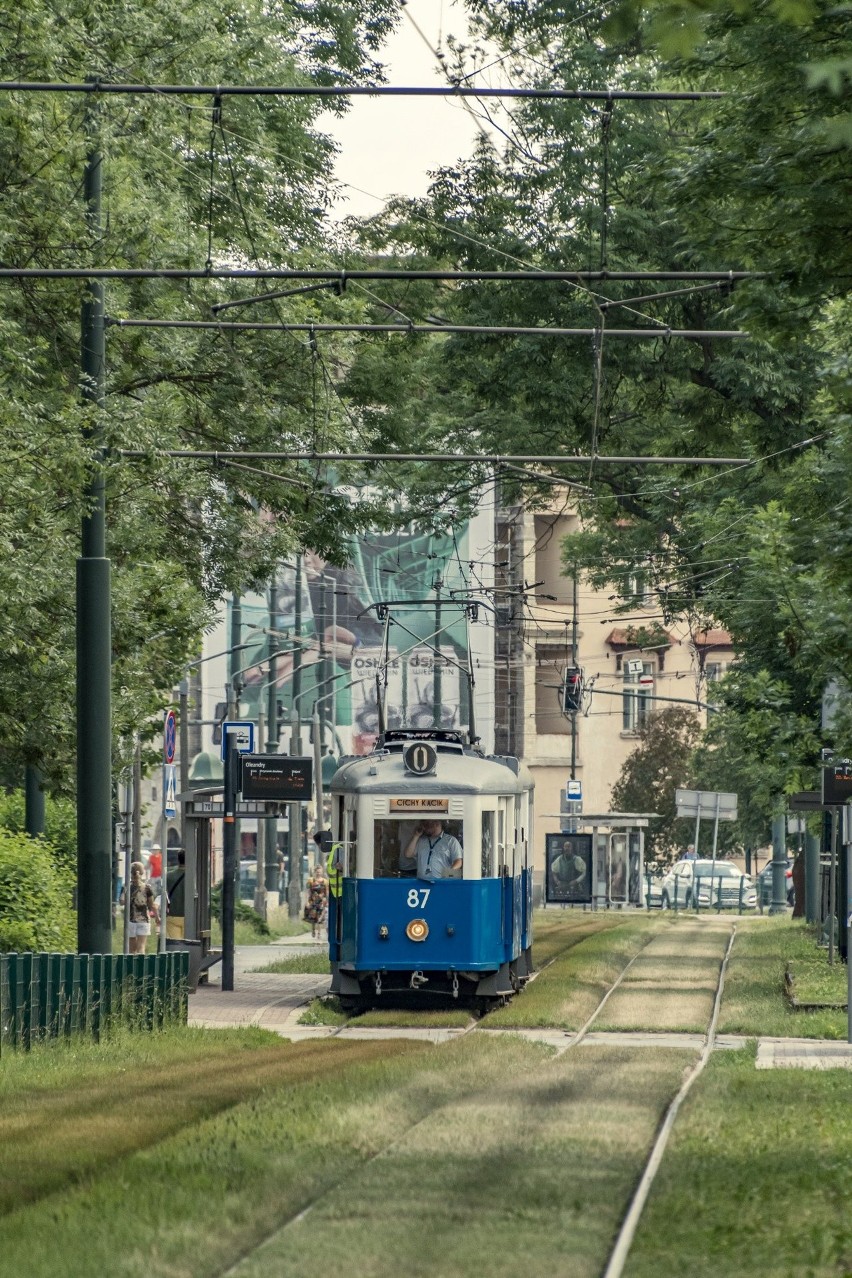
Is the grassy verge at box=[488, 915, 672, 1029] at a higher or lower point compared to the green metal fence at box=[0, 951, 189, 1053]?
lower

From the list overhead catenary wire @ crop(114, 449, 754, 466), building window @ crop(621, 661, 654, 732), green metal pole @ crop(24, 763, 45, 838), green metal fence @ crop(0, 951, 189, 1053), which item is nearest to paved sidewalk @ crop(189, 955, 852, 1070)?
green metal fence @ crop(0, 951, 189, 1053)

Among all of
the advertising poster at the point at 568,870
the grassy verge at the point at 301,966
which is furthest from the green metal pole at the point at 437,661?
the advertising poster at the point at 568,870

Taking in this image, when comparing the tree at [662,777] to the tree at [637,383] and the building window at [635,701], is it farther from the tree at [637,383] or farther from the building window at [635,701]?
the tree at [637,383]

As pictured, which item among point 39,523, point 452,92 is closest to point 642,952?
point 39,523

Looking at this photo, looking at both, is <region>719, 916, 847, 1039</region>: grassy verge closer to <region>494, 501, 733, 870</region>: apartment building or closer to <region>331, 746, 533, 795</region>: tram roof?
<region>331, 746, 533, 795</region>: tram roof

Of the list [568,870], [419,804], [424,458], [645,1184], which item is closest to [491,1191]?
[645,1184]

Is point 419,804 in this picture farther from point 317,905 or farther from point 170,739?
point 317,905

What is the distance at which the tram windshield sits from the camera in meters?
23.2

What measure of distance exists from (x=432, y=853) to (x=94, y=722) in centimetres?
530

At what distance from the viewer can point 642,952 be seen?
120 ft

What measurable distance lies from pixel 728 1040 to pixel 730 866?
50.3 m

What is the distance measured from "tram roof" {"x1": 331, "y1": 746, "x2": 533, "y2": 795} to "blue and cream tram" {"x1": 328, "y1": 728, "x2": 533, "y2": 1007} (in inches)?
0.4

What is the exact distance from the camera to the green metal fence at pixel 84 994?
17.0 m

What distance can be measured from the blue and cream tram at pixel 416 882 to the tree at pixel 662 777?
59198 millimetres
